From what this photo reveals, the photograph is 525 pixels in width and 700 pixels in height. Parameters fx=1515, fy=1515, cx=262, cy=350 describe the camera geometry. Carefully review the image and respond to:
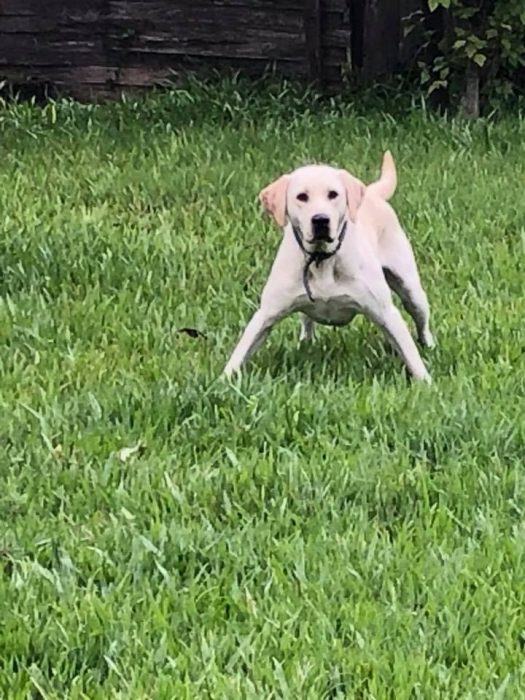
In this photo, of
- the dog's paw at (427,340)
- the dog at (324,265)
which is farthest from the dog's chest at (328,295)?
the dog's paw at (427,340)

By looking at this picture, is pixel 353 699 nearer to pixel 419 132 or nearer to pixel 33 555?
Result: pixel 33 555

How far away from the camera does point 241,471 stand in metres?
4.02

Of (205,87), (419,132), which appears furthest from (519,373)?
(205,87)

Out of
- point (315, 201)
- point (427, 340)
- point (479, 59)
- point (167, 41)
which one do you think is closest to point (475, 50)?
point (479, 59)

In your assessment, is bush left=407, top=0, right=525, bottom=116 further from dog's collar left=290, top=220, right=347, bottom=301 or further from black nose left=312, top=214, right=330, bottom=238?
black nose left=312, top=214, right=330, bottom=238

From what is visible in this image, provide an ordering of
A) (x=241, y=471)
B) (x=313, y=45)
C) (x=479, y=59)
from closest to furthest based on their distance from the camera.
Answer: (x=241, y=471) < (x=479, y=59) < (x=313, y=45)

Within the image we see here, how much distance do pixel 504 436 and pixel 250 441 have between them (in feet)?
2.35

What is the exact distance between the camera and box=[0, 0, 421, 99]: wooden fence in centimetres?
1073

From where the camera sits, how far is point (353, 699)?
2.92 m

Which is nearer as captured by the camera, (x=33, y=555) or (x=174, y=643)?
(x=174, y=643)

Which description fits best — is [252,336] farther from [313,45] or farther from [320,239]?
[313,45]

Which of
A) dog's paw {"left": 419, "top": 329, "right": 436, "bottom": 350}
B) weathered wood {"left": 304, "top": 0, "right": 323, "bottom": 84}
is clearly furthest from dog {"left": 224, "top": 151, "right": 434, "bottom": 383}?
weathered wood {"left": 304, "top": 0, "right": 323, "bottom": 84}

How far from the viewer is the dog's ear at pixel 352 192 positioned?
475 cm

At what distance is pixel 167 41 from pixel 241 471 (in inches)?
293
